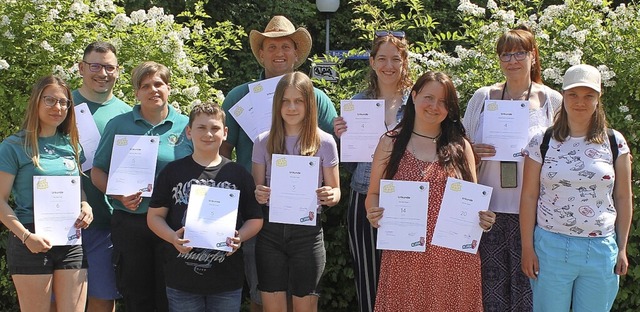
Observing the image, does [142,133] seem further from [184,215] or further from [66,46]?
[66,46]

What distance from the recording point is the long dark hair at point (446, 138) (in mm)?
4766

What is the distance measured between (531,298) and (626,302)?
129 centimetres

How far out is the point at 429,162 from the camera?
4.79m

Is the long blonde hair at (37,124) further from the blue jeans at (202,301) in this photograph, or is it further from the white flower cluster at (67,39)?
the white flower cluster at (67,39)

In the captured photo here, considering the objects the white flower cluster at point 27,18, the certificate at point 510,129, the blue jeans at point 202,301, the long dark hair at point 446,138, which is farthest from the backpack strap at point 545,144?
the white flower cluster at point 27,18

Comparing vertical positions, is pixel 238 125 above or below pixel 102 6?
below

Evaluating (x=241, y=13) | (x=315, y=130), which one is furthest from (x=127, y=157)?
(x=241, y=13)

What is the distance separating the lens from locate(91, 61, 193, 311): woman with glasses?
5.16 meters

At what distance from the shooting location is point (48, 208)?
16.1 ft

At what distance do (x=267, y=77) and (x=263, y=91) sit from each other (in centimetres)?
37

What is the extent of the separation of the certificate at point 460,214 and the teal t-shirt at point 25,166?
246 centimetres

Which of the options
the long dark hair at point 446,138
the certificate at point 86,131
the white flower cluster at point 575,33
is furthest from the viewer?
the white flower cluster at point 575,33

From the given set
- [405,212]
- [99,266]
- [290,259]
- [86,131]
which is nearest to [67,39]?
[86,131]

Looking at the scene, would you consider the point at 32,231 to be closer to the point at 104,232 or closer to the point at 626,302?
the point at 104,232
